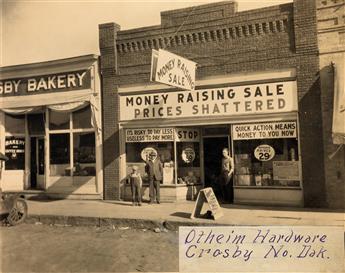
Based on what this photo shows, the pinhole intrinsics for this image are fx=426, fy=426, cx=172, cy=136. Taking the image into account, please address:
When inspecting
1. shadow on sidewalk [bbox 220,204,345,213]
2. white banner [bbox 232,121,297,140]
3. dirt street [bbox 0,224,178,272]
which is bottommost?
dirt street [bbox 0,224,178,272]

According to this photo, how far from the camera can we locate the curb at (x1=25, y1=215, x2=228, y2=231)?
1038cm

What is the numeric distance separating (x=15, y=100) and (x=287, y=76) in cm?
1057

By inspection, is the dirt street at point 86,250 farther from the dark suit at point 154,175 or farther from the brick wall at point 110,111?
the brick wall at point 110,111

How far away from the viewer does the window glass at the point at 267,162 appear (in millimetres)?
12375

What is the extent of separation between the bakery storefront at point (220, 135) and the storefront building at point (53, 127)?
55.8 inches

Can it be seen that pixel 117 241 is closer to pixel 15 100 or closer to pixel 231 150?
pixel 231 150

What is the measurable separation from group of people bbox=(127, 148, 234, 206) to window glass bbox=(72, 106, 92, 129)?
3.06m

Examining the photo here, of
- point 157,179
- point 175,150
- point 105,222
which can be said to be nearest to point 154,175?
point 157,179

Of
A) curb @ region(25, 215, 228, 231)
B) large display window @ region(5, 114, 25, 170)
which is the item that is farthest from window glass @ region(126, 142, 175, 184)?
large display window @ region(5, 114, 25, 170)

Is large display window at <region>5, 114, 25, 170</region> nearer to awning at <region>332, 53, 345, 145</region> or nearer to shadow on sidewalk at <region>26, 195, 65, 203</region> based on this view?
shadow on sidewalk at <region>26, 195, 65, 203</region>

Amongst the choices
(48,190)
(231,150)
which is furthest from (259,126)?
(48,190)

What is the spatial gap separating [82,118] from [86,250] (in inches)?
311
